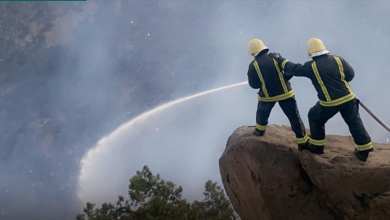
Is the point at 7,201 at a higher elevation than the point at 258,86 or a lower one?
higher

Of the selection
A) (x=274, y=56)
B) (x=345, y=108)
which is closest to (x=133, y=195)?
(x=274, y=56)

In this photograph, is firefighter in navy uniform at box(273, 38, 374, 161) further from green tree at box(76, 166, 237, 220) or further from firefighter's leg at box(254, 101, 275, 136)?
green tree at box(76, 166, 237, 220)

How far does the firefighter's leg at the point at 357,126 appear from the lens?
6.45 meters

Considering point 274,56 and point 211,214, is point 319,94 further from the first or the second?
point 211,214

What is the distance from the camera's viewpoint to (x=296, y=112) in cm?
740

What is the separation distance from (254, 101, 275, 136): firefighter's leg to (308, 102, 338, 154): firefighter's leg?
40.9 inches

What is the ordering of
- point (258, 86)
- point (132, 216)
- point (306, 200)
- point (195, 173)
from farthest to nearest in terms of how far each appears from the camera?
1. point (195, 173)
2. point (132, 216)
3. point (258, 86)
4. point (306, 200)

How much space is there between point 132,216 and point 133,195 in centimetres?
79

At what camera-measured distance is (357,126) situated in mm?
6453

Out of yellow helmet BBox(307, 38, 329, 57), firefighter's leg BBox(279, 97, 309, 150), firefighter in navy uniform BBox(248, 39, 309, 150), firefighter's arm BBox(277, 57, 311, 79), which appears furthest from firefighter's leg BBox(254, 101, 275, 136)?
yellow helmet BBox(307, 38, 329, 57)

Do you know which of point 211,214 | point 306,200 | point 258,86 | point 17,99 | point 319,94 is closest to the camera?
point 319,94

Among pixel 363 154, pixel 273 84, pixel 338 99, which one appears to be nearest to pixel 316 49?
pixel 338 99

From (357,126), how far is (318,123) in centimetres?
71

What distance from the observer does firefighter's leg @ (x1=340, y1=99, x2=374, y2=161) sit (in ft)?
21.2
